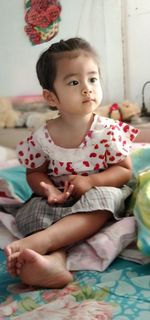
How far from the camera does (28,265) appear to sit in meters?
0.76

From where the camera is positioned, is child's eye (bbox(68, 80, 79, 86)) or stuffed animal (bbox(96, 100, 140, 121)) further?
stuffed animal (bbox(96, 100, 140, 121))

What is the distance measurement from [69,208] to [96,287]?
0.67 feet

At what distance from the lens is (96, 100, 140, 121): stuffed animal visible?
6.25 ft

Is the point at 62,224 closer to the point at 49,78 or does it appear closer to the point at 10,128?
the point at 49,78

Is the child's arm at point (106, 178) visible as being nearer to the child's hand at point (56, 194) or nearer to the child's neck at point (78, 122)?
the child's hand at point (56, 194)

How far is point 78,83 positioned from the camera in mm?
992

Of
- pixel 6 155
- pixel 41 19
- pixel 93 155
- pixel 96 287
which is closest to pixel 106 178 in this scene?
pixel 93 155

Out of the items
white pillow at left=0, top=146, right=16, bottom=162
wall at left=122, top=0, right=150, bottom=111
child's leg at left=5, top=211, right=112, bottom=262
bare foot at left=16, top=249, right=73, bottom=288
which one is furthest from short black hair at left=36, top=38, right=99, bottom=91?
wall at left=122, top=0, right=150, bottom=111

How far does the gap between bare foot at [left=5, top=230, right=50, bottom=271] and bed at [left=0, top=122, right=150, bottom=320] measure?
0.06 m

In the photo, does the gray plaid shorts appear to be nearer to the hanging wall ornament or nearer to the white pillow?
the white pillow

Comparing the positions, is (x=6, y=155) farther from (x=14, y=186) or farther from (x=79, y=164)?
(x=79, y=164)

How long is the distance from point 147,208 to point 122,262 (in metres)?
0.12

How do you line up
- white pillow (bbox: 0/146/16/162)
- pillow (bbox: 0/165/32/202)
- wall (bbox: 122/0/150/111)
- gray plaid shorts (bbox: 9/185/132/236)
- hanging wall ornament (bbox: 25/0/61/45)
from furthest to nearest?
hanging wall ornament (bbox: 25/0/61/45), wall (bbox: 122/0/150/111), white pillow (bbox: 0/146/16/162), pillow (bbox: 0/165/32/202), gray plaid shorts (bbox: 9/185/132/236)

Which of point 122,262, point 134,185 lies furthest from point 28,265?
point 134,185
